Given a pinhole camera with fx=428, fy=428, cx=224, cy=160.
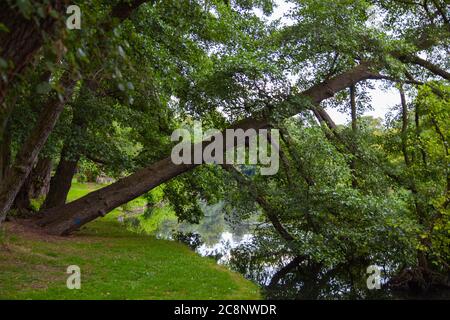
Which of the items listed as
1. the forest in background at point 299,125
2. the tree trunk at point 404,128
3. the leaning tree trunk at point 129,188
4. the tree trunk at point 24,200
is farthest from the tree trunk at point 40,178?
the tree trunk at point 404,128

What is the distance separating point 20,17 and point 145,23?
26.5ft

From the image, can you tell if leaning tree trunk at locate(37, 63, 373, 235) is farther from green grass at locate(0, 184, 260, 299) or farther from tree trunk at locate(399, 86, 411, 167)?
tree trunk at locate(399, 86, 411, 167)

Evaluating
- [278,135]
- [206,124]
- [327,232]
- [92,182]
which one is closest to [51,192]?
[206,124]

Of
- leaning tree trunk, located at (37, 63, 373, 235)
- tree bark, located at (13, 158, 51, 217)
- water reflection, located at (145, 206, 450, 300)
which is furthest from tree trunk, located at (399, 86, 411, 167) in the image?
tree bark, located at (13, 158, 51, 217)

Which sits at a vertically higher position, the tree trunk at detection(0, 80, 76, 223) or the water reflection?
the tree trunk at detection(0, 80, 76, 223)

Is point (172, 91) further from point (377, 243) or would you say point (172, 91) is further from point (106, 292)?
point (377, 243)

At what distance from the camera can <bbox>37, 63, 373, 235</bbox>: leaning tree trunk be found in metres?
13.2

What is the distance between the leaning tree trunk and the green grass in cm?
66

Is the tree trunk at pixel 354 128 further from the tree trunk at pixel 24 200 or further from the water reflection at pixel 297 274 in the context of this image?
the tree trunk at pixel 24 200

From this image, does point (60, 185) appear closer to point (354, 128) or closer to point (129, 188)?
point (129, 188)

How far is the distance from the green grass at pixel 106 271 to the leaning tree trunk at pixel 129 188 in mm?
657

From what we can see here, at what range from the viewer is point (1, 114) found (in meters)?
4.21

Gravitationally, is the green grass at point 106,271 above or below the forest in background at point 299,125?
below

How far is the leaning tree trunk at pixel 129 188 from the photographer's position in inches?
520
